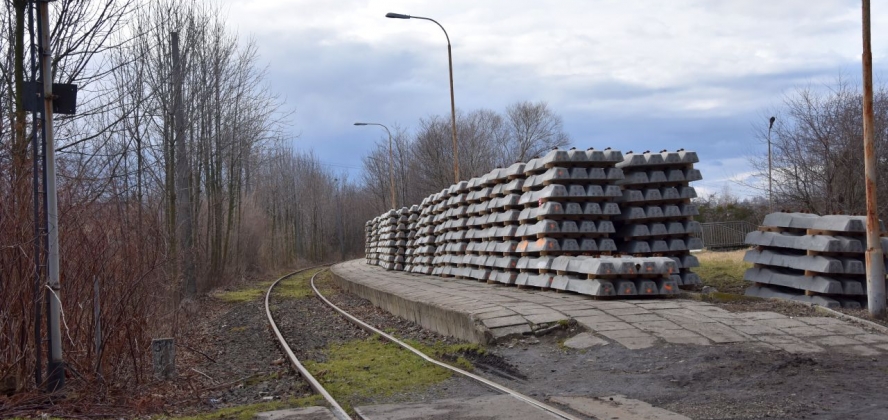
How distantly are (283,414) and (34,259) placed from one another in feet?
9.61

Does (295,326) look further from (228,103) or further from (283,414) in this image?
(228,103)

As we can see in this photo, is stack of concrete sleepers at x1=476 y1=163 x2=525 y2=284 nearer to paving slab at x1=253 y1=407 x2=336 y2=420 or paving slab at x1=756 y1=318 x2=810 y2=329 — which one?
paving slab at x1=756 y1=318 x2=810 y2=329

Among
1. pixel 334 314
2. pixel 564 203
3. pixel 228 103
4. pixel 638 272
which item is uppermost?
pixel 228 103

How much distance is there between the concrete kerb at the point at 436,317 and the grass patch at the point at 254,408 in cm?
333

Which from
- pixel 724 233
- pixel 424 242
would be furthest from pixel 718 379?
pixel 724 233

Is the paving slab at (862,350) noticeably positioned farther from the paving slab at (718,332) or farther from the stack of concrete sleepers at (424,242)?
the stack of concrete sleepers at (424,242)

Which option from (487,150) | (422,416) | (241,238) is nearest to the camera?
(422,416)

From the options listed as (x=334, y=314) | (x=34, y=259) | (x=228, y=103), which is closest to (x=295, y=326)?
(x=334, y=314)

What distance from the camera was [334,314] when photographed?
708 inches

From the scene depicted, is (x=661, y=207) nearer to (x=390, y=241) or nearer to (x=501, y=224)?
(x=501, y=224)

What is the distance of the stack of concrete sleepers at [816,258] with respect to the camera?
11.7m

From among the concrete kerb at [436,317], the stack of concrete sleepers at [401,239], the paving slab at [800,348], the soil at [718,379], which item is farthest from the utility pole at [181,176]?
the paving slab at [800,348]

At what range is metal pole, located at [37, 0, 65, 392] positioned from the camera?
748cm

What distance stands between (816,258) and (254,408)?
29.8 ft
